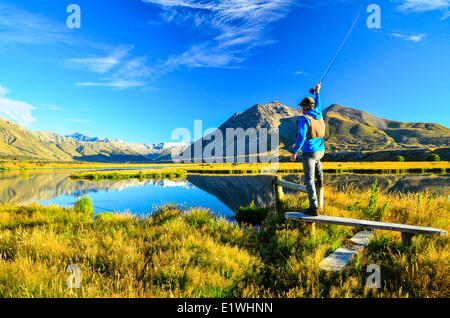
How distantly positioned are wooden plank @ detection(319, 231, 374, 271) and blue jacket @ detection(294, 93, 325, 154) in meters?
2.34

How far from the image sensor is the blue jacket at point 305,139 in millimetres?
4840

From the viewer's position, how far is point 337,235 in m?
5.31

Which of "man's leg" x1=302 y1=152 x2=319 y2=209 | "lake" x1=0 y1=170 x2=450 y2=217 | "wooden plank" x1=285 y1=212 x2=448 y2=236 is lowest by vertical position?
"lake" x1=0 y1=170 x2=450 y2=217

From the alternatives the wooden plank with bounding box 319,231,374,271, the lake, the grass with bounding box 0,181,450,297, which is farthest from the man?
the lake

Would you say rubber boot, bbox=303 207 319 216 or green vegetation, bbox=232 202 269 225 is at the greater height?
rubber boot, bbox=303 207 319 216

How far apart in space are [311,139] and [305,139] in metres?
0.16

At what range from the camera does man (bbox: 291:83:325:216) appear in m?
4.86

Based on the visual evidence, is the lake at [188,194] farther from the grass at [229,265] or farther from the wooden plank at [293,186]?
the grass at [229,265]

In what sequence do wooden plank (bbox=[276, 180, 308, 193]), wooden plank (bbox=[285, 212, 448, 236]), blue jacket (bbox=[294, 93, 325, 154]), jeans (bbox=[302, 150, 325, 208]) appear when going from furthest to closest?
wooden plank (bbox=[276, 180, 308, 193])
jeans (bbox=[302, 150, 325, 208])
blue jacket (bbox=[294, 93, 325, 154])
wooden plank (bbox=[285, 212, 448, 236])

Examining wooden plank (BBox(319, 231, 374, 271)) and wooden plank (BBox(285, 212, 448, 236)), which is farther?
wooden plank (BBox(319, 231, 374, 271))

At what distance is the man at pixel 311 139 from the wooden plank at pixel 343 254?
95 cm

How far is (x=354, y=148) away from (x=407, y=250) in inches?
Answer: 8095

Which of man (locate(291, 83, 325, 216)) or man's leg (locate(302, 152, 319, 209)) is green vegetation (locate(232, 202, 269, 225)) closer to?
man's leg (locate(302, 152, 319, 209))

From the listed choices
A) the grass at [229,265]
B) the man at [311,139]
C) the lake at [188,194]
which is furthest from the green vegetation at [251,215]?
the man at [311,139]
